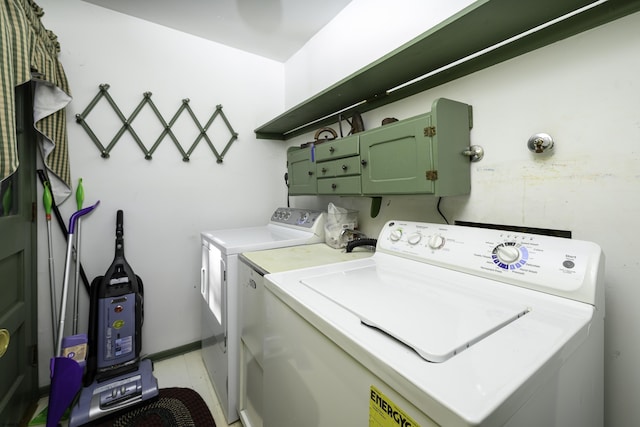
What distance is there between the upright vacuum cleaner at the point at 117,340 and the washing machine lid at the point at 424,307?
151 cm

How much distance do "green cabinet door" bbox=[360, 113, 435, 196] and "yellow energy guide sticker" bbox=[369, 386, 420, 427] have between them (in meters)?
0.81

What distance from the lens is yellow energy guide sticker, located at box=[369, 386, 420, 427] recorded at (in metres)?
0.50

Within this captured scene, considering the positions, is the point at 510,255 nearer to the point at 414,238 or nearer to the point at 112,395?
the point at 414,238

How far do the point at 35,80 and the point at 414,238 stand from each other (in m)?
2.26

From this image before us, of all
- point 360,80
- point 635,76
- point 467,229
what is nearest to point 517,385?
point 467,229

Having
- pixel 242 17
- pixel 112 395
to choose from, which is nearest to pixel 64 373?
pixel 112 395

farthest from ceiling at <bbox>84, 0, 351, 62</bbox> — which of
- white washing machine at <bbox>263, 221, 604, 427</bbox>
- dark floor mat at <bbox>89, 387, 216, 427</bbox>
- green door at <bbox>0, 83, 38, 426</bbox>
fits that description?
dark floor mat at <bbox>89, 387, 216, 427</bbox>

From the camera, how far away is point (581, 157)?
938mm

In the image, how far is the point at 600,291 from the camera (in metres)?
0.75

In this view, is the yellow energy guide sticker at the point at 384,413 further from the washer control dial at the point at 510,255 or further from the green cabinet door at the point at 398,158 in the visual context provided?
the green cabinet door at the point at 398,158

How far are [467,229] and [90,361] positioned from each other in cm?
241

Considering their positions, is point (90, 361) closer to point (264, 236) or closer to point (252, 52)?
point (264, 236)

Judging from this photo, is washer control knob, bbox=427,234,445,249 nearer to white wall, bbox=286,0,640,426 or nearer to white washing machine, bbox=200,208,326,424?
white wall, bbox=286,0,640,426

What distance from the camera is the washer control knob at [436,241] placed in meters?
1.09
